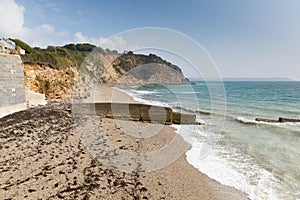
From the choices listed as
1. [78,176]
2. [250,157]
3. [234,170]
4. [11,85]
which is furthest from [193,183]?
[11,85]

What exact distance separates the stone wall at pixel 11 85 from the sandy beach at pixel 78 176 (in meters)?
3.87

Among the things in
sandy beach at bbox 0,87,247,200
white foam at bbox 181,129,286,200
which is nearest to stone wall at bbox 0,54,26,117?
sandy beach at bbox 0,87,247,200

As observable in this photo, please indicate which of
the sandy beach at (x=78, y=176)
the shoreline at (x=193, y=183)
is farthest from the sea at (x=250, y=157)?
the sandy beach at (x=78, y=176)

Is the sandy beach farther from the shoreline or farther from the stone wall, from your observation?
the stone wall

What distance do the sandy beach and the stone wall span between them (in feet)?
12.7

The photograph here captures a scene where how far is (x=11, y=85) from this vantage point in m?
11.8

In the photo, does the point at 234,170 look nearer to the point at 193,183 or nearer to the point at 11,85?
the point at 193,183

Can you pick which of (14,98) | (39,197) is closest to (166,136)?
(39,197)

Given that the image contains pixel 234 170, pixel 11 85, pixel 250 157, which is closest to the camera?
pixel 234 170

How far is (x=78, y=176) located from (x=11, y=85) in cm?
988

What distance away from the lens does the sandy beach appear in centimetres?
448

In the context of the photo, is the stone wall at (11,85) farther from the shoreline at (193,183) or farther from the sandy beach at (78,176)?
the shoreline at (193,183)

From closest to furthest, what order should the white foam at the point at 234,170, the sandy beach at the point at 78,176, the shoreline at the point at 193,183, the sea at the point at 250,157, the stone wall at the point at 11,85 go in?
the sandy beach at the point at 78,176
the shoreline at the point at 193,183
the white foam at the point at 234,170
the sea at the point at 250,157
the stone wall at the point at 11,85

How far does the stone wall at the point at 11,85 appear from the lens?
11.2 meters
